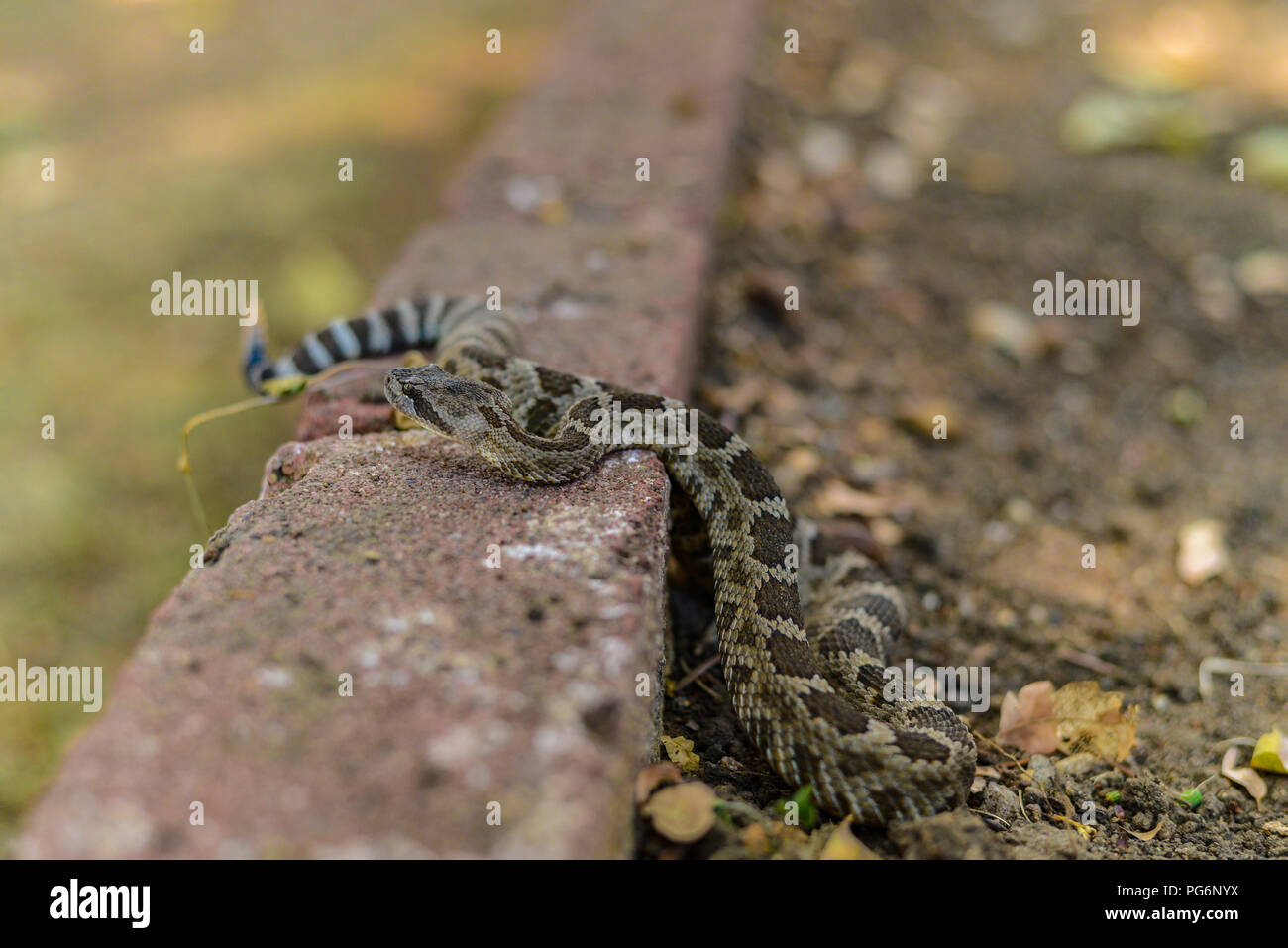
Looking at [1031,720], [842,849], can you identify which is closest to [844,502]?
[1031,720]

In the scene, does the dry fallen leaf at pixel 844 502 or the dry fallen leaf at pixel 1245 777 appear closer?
the dry fallen leaf at pixel 1245 777

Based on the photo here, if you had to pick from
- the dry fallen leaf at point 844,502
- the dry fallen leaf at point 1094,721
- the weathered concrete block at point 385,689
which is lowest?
the dry fallen leaf at point 1094,721

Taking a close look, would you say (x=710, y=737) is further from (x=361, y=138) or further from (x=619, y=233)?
(x=361, y=138)

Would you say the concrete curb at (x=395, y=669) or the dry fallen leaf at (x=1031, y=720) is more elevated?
the concrete curb at (x=395, y=669)

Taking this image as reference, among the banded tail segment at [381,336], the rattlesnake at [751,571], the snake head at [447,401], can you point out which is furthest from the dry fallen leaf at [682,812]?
the banded tail segment at [381,336]

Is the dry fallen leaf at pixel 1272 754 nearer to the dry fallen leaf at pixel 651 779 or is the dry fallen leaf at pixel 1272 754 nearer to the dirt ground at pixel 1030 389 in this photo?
the dirt ground at pixel 1030 389

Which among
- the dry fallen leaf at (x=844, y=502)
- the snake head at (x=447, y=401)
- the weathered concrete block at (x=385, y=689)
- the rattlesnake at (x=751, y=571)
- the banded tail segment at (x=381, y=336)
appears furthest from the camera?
the dry fallen leaf at (x=844, y=502)

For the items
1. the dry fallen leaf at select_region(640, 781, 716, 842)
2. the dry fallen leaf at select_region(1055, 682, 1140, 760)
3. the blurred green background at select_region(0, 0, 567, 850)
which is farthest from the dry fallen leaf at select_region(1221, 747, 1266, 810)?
the blurred green background at select_region(0, 0, 567, 850)
